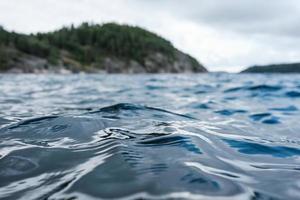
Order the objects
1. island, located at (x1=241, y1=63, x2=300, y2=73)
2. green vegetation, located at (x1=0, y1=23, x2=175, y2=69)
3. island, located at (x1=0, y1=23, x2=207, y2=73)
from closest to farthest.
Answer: island, located at (x1=0, y1=23, x2=207, y2=73) < green vegetation, located at (x1=0, y1=23, x2=175, y2=69) < island, located at (x1=241, y1=63, x2=300, y2=73)

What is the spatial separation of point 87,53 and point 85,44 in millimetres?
13884

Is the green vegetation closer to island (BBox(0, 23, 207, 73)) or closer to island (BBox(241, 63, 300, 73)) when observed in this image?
island (BBox(0, 23, 207, 73))

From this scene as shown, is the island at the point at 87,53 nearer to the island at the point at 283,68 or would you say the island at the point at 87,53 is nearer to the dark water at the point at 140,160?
the island at the point at 283,68

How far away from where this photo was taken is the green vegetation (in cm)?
8919

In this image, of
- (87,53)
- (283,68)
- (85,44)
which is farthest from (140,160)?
(283,68)

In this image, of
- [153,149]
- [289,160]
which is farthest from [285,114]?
[153,149]

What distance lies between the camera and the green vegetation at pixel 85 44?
89.2m

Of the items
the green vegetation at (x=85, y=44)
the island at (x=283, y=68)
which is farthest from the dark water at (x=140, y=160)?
the island at (x=283, y=68)

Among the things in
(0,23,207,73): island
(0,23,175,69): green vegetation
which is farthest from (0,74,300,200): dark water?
(0,23,175,69): green vegetation

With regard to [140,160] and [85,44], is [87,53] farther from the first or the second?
[140,160]

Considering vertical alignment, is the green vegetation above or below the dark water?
above

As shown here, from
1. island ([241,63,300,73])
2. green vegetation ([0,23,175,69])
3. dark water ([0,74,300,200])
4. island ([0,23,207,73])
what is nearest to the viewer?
dark water ([0,74,300,200])

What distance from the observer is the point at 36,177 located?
8.64 ft

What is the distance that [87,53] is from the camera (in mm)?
108875
